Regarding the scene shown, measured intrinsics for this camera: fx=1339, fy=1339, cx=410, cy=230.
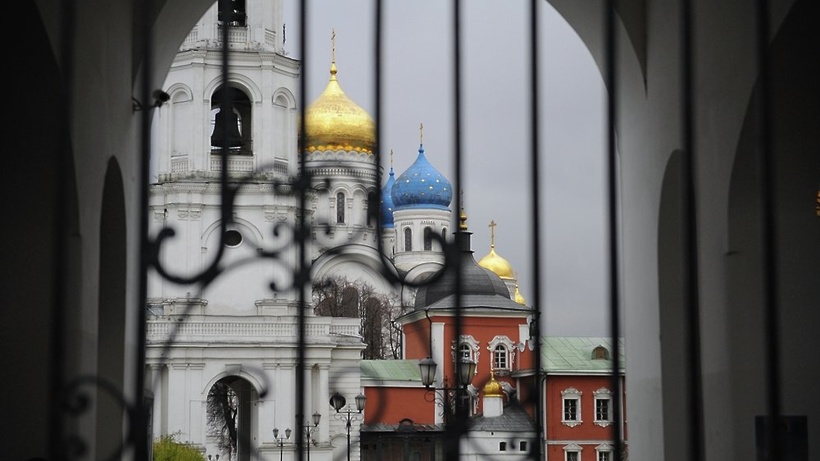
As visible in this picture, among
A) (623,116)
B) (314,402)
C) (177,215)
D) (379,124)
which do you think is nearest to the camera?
(379,124)

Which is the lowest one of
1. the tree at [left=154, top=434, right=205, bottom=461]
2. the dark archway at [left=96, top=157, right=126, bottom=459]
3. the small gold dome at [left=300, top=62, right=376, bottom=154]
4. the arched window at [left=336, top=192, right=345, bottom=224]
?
the tree at [left=154, top=434, right=205, bottom=461]

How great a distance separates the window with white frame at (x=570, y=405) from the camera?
27742 millimetres

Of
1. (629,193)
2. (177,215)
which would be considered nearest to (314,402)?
(177,215)

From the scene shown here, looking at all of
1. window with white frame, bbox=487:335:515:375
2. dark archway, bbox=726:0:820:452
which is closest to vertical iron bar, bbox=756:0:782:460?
dark archway, bbox=726:0:820:452

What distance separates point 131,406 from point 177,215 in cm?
2996

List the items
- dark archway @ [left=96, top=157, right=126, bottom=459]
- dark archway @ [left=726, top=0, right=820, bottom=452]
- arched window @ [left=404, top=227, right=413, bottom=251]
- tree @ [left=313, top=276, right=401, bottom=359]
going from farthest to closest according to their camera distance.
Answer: arched window @ [left=404, top=227, right=413, bottom=251] < tree @ [left=313, top=276, right=401, bottom=359] < dark archway @ [left=96, top=157, right=126, bottom=459] < dark archway @ [left=726, top=0, right=820, bottom=452]

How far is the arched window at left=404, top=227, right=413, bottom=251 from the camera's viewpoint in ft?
188

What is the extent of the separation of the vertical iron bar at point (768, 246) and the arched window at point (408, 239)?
176ft

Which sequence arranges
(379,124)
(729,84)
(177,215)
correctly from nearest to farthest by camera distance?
(379,124) < (729,84) < (177,215)

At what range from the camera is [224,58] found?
3695 millimetres

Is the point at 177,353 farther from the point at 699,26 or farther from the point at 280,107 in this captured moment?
the point at 699,26

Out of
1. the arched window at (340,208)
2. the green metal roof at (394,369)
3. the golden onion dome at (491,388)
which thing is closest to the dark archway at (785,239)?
the golden onion dome at (491,388)

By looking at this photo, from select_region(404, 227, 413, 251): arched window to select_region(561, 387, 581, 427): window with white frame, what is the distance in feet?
93.0

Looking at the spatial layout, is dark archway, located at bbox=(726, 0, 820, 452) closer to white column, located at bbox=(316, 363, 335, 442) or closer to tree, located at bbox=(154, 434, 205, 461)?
tree, located at bbox=(154, 434, 205, 461)
